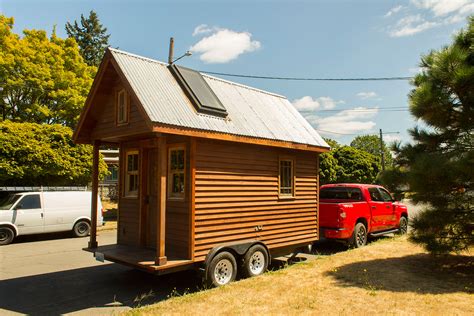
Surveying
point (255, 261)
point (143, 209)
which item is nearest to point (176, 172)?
point (143, 209)

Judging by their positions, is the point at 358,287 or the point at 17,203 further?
the point at 17,203

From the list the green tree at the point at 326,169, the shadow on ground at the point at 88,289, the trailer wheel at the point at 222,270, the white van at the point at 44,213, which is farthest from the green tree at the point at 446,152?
the green tree at the point at 326,169

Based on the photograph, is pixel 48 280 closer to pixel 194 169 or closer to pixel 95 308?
pixel 95 308

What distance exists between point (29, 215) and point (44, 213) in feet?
1.80

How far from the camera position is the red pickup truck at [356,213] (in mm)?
11484

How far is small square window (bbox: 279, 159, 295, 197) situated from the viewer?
10132 millimetres

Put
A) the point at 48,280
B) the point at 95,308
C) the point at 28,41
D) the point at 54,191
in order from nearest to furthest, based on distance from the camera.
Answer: the point at 95,308, the point at 48,280, the point at 54,191, the point at 28,41

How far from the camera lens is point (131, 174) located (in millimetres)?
9758

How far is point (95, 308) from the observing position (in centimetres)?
662

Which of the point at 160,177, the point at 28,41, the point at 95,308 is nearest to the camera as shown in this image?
the point at 95,308

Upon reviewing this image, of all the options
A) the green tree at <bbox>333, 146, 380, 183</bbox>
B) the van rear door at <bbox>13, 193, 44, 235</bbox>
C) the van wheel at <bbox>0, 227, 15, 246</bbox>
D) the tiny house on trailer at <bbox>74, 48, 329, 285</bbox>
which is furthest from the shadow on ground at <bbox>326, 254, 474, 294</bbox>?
the green tree at <bbox>333, 146, 380, 183</bbox>

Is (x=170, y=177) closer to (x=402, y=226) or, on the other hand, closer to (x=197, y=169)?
(x=197, y=169)

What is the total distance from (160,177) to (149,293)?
248cm

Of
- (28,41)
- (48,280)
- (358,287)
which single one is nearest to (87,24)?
(28,41)
